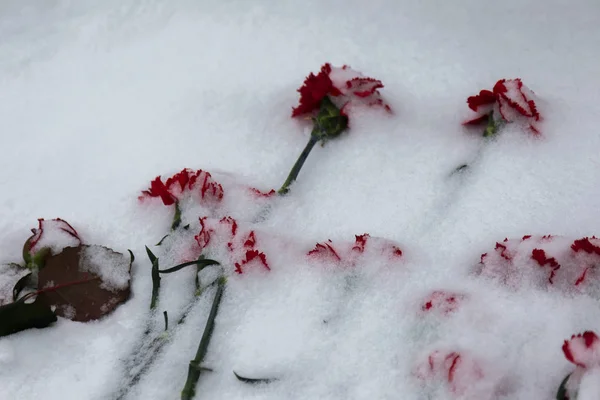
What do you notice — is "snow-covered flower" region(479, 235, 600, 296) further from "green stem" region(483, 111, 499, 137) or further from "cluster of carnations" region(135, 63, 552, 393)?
"green stem" region(483, 111, 499, 137)

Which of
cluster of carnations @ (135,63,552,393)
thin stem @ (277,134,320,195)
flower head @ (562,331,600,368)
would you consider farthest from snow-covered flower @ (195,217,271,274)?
flower head @ (562,331,600,368)

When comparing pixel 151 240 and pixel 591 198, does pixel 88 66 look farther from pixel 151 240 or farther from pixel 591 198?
pixel 591 198

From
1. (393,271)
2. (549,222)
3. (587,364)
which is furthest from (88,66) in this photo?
(587,364)

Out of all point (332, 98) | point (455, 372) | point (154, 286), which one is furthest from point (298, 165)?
point (455, 372)

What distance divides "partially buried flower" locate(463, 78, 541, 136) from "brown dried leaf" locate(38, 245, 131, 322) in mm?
528

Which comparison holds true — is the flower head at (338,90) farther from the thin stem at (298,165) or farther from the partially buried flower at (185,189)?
the partially buried flower at (185,189)

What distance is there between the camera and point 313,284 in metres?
0.73

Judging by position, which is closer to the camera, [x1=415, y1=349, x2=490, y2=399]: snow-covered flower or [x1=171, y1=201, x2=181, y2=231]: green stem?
[x1=415, y1=349, x2=490, y2=399]: snow-covered flower

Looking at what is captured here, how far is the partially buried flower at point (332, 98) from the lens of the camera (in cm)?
90

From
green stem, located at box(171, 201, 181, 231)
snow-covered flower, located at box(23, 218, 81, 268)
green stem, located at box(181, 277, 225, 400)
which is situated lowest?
green stem, located at box(181, 277, 225, 400)

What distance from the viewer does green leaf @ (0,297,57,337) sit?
0.70 metres

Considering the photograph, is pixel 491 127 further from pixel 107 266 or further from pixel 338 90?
pixel 107 266

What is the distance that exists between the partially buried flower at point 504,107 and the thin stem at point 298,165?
0.22 meters

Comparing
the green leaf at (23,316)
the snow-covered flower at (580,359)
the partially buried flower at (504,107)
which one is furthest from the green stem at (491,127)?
the green leaf at (23,316)
